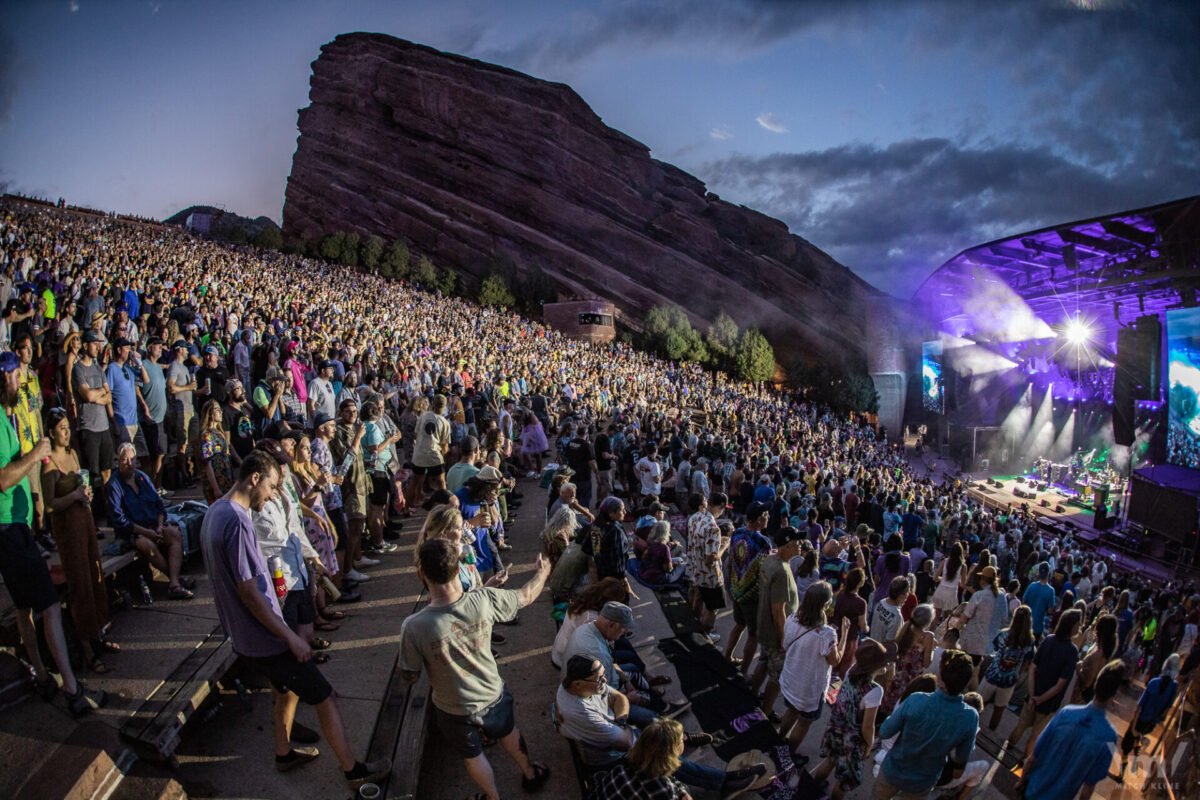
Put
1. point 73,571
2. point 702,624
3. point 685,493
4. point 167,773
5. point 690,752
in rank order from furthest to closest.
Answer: point 685,493 < point 702,624 < point 690,752 < point 73,571 < point 167,773

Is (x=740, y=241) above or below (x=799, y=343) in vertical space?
above

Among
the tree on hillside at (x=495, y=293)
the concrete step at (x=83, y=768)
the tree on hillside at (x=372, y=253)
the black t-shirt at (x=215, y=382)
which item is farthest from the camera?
the tree on hillside at (x=372, y=253)

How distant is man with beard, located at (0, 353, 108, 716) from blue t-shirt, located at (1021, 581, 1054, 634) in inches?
321

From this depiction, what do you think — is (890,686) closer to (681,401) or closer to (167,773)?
(167,773)

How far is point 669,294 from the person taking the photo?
54469mm

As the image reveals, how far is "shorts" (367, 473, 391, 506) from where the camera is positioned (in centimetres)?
651

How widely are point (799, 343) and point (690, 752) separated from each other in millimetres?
50181

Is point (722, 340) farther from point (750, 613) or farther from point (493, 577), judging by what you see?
point (493, 577)

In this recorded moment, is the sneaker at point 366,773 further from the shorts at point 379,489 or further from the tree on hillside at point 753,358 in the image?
the tree on hillside at point 753,358

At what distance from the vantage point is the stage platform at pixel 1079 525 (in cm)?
1748

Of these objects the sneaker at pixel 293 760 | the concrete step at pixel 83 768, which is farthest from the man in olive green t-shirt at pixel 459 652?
the concrete step at pixel 83 768

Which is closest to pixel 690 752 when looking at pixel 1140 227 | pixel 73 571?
pixel 73 571

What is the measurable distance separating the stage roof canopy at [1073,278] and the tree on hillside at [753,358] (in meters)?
17.3

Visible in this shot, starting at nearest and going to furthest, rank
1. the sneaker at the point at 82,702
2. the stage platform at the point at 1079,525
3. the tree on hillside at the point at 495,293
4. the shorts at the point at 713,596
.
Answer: the sneaker at the point at 82,702 → the shorts at the point at 713,596 → the stage platform at the point at 1079,525 → the tree on hillside at the point at 495,293
